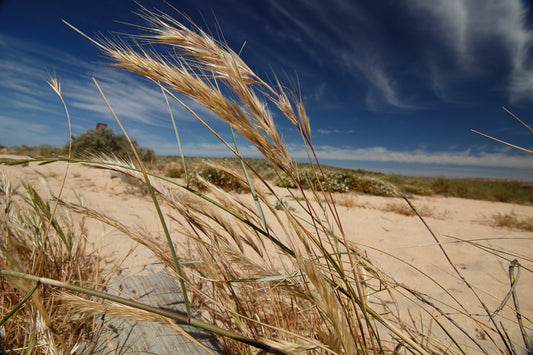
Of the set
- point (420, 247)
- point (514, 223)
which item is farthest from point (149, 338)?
point (514, 223)

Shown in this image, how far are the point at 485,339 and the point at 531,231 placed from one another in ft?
10.9

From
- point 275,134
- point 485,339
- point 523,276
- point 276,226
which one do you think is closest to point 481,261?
point 523,276

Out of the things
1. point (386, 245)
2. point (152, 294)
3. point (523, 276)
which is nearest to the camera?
point (152, 294)

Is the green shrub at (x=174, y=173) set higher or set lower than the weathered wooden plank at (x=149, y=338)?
higher

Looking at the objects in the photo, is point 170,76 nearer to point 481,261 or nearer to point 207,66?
point 207,66

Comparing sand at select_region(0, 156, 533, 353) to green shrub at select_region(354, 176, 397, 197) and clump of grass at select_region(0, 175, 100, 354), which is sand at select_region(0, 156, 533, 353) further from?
green shrub at select_region(354, 176, 397, 197)

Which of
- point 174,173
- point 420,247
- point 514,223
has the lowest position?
point 420,247

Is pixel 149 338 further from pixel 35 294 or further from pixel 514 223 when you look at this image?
pixel 514 223

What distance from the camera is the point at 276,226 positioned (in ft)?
9.00

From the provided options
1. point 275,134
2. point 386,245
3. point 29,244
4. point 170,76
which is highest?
point 170,76

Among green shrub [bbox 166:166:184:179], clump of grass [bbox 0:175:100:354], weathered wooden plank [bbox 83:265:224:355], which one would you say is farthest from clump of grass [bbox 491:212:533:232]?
green shrub [bbox 166:166:184:179]

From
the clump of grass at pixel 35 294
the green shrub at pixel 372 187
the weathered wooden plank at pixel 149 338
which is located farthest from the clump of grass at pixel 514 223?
the clump of grass at pixel 35 294

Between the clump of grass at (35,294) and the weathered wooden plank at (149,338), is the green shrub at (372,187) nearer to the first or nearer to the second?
the weathered wooden plank at (149,338)

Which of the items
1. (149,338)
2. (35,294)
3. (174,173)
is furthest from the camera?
(174,173)
